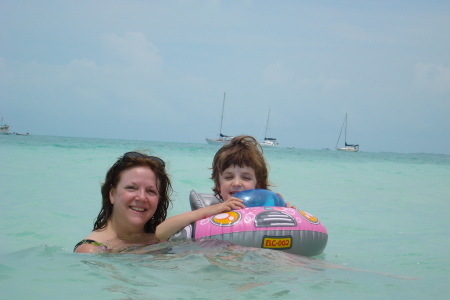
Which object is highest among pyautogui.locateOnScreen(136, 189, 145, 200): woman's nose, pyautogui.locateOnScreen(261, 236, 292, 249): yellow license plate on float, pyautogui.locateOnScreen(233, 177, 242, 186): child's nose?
pyautogui.locateOnScreen(233, 177, 242, 186): child's nose

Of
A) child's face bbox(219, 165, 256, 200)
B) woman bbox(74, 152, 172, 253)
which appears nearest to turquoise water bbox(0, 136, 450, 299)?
woman bbox(74, 152, 172, 253)

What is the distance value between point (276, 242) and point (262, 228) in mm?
142

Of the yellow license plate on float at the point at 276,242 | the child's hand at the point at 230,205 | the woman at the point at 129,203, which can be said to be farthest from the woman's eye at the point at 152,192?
the yellow license plate on float at the point at 276,242

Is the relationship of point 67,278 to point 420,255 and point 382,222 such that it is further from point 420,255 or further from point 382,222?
point 382,222

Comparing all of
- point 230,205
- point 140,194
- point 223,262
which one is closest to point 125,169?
point 140,194

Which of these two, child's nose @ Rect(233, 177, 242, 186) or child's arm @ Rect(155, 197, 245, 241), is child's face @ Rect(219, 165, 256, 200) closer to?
child's nose @ Rect(233, 177, 242, 186)

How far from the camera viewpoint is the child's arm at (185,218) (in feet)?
11.3

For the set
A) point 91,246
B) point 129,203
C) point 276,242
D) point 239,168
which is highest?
point 239,168

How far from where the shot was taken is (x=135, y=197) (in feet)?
11.2

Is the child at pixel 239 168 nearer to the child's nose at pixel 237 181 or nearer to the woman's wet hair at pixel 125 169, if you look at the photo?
the child's nose at pixel 237 181

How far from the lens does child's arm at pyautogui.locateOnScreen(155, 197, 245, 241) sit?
3.43m

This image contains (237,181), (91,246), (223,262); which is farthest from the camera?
(237,181)

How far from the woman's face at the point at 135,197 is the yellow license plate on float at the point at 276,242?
2.76 feet

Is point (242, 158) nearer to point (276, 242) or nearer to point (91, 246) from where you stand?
point (276, 242)
